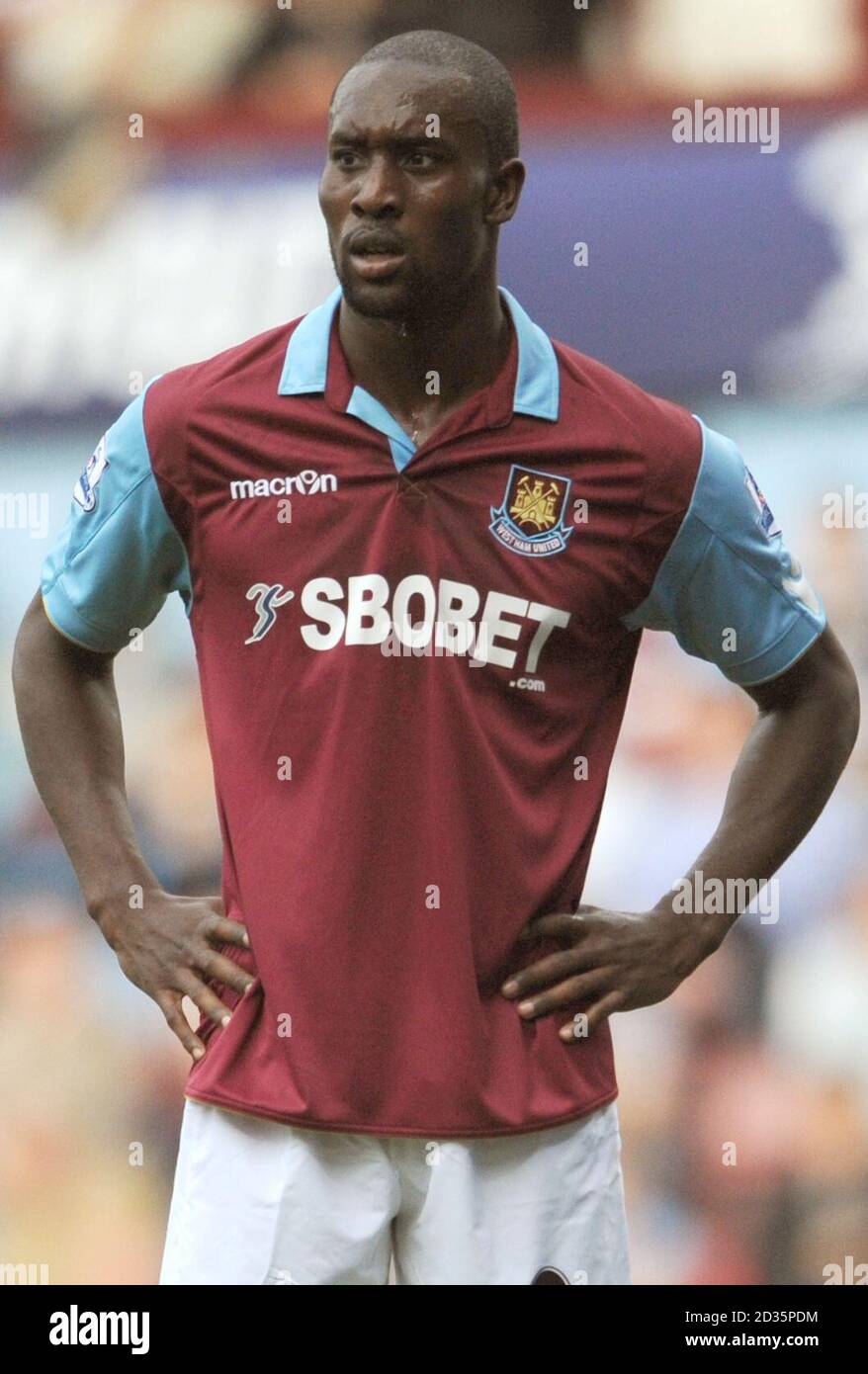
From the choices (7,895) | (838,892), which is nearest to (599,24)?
(838,892)

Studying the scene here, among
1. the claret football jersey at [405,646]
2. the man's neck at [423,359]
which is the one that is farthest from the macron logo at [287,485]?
the man's neck at [423,359]

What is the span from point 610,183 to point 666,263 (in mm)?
168

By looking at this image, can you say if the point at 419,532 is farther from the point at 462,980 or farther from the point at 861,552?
the point at 861,552

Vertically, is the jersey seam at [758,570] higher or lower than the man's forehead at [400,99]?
lower

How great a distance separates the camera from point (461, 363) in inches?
78.8

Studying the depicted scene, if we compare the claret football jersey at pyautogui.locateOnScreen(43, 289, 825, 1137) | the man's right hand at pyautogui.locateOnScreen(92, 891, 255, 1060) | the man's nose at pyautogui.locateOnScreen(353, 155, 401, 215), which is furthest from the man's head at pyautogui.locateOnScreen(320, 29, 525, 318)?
the man's right hand at pyautogui.locateOnScreen(92, 891, 255, 1060)

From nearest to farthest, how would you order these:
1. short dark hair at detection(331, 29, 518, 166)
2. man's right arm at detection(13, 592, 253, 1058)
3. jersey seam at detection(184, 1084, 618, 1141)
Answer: jersey seam at detection(184, 1084, 618, 1141)
short dark hair at detection(331, 29, 518, 166)
man's right arm at detection(13, 592, 253, 1058)

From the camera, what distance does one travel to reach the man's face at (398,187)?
1893mm

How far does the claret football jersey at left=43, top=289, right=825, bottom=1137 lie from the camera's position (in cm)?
184

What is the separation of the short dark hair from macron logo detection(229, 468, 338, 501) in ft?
1.18

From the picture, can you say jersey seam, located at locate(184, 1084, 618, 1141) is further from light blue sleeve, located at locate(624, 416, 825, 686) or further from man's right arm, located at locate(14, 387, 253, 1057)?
light blue sleeve, located at locate(624, 416, 825, 686)

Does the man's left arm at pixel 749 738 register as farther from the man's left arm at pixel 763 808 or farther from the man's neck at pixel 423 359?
the man's neck at pixel 423 359
